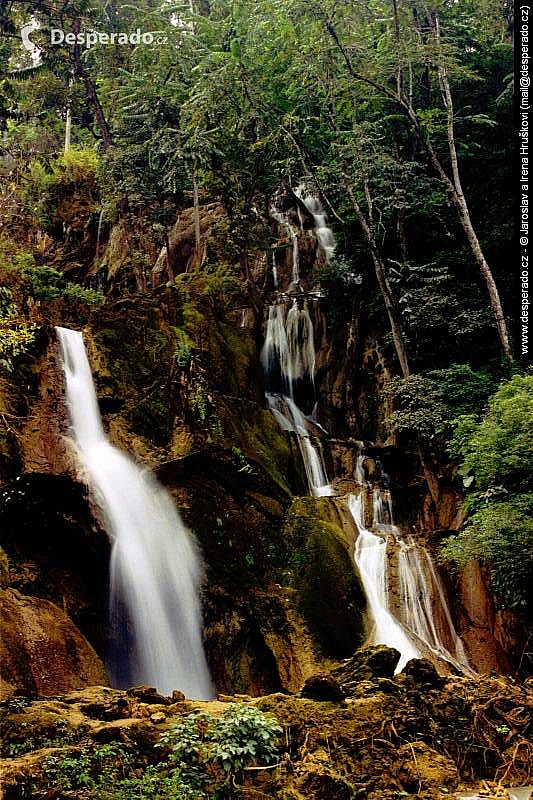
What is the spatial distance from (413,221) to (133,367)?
9.99 m

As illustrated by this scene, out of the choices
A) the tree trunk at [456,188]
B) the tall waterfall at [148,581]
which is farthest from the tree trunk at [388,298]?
the tall waterfall at [148,581]

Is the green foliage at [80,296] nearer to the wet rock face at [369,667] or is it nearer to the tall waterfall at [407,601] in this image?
the tall waterfall at [407,601]

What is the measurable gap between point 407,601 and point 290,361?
380 inches

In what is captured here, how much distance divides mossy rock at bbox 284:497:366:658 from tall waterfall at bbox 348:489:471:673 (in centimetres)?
40

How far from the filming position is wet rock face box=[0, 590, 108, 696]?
648 centimetres

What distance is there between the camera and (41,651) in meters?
6.84

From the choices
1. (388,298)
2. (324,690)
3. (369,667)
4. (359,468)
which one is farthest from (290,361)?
(324,690)

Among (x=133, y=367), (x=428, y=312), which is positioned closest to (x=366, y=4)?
(x=428, y=312)

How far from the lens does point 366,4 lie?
54.1ft

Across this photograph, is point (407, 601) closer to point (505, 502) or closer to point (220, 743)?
point (505, 502)

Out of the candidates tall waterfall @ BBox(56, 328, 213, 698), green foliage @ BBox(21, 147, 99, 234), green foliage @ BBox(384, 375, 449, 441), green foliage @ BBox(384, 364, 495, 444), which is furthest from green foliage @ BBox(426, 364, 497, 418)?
green foliage @ BBox(21, 147, 99, 234)

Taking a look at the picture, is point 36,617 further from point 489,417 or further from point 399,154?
point 399,154

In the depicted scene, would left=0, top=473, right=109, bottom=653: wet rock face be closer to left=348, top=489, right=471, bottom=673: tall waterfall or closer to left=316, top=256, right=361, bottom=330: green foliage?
left=348, top=489, right=471, bottom=673: tall waterfall

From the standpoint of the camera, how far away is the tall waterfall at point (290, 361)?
18250 millimetres
